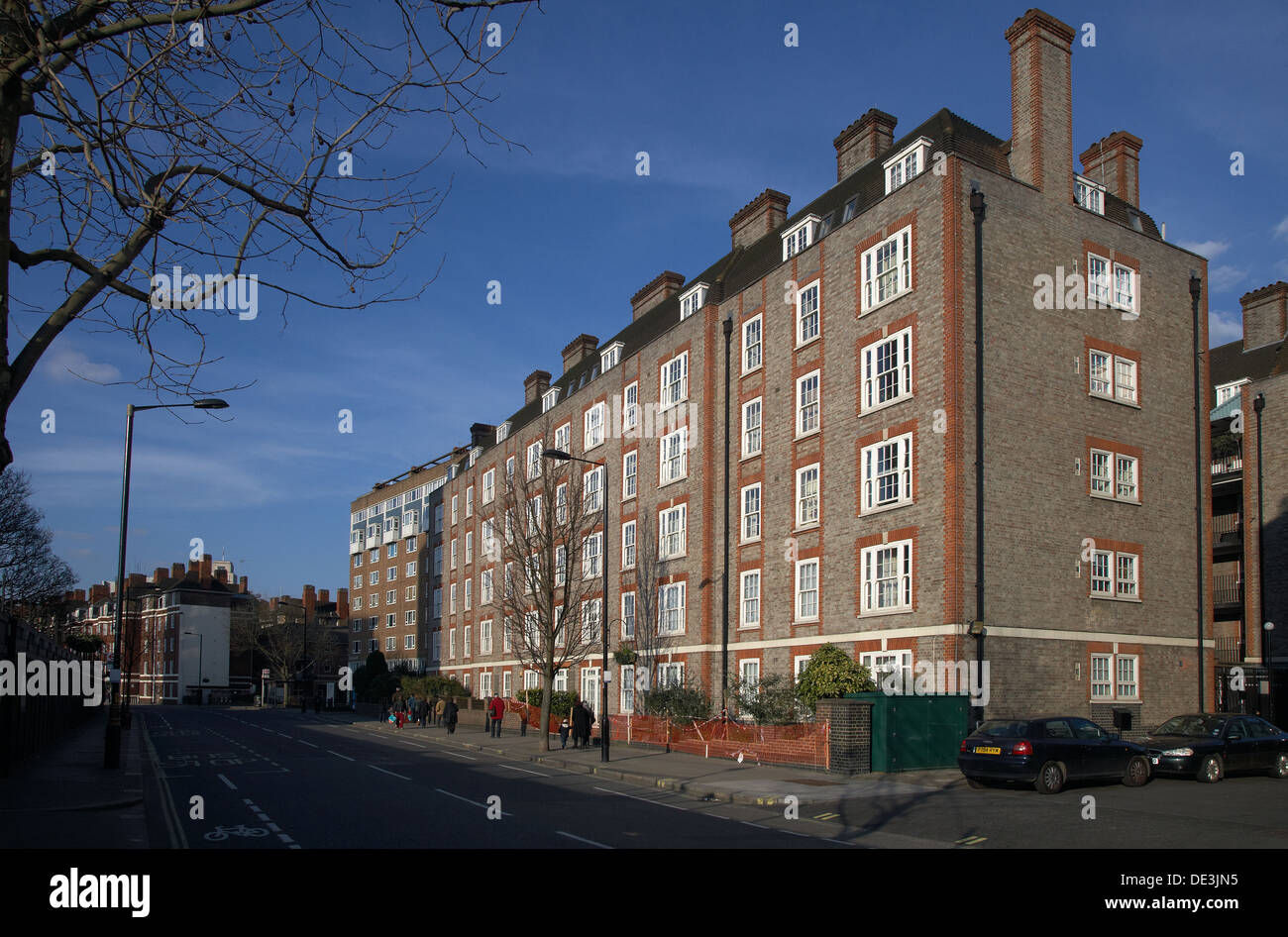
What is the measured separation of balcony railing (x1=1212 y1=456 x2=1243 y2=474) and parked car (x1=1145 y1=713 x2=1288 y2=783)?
18.9 metres

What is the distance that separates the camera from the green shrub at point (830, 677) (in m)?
25.3

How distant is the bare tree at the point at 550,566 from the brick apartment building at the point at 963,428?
4.83 metres

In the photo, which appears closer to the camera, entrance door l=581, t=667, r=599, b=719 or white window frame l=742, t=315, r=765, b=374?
white window frame l=742, t=315, r=765, b=374

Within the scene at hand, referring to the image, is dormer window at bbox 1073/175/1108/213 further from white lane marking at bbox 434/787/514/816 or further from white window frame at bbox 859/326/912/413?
white lane marking at bbox 434/787/514/816

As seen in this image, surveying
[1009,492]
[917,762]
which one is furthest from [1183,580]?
[917,762]

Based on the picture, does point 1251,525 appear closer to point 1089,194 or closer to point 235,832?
point 1089,194

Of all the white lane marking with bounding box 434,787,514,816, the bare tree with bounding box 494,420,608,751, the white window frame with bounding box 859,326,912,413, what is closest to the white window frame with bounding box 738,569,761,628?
the bare tree with bounding box 494,420,608,751

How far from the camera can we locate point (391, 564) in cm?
10269

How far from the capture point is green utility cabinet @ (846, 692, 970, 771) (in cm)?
2233

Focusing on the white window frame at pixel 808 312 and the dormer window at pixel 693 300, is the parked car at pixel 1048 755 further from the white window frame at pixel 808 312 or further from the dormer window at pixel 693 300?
the dormer window at pixel 693 300

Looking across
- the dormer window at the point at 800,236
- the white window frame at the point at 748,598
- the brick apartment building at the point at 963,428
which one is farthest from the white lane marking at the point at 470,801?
the dormer window at the point at 800,236

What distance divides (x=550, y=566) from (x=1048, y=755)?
69.5ft

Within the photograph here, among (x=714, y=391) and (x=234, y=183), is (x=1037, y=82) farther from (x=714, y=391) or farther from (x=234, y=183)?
(x=234, y=183)

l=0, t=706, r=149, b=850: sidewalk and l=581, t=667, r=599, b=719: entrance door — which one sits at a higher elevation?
l=0, t=706, r=149, b=850: sidewalk
